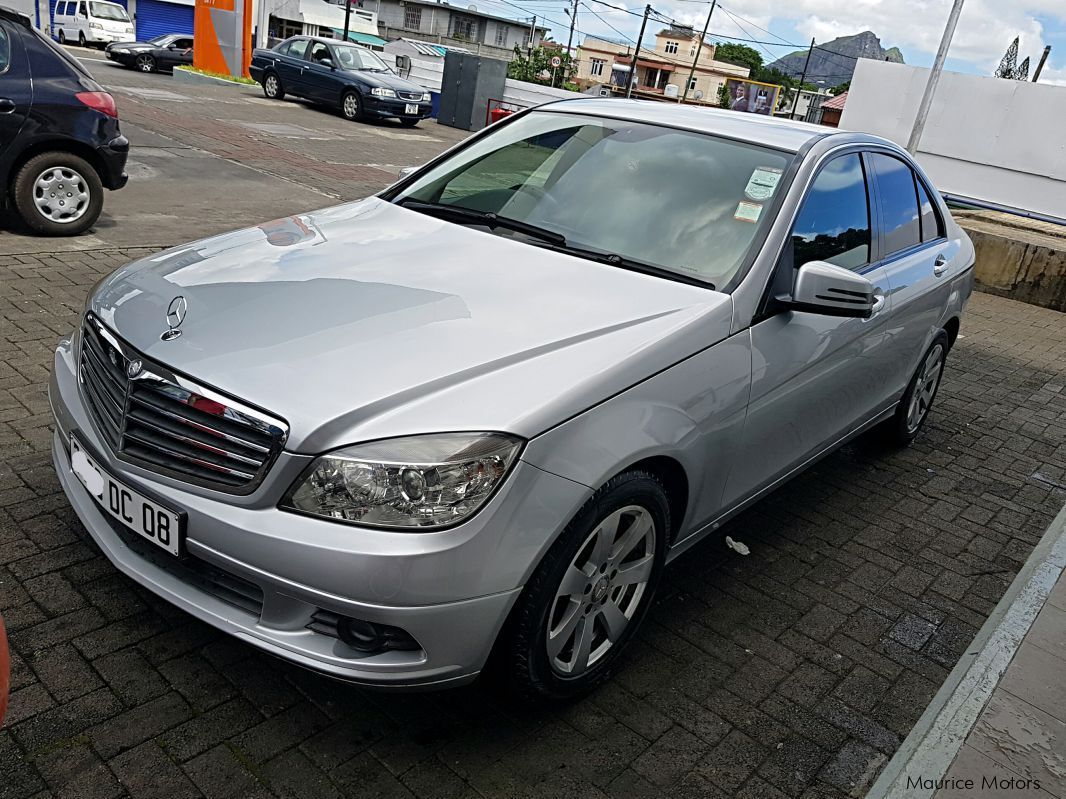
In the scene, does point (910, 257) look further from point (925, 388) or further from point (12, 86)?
point (12, 86)

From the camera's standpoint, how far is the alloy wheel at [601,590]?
2697 mm

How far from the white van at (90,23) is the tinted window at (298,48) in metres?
19.0

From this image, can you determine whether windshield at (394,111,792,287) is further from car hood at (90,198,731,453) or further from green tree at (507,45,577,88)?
green tree at (507,45,577,88)

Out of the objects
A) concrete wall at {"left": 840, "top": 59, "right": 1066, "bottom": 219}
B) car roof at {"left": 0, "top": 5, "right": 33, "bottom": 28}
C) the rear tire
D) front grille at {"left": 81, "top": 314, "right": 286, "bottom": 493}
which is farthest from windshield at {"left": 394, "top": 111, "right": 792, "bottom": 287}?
concrete wall at {"left": 840, "top": 59, "right": 1066, "bottom": 219}

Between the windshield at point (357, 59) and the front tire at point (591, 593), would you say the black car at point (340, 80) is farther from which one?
the front tire at point (591, 593)

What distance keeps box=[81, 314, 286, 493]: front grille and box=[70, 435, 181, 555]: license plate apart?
0.10 meters

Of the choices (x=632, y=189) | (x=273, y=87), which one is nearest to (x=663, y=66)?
(x=273, y=87)

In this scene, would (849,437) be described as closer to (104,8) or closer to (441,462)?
(441,462)

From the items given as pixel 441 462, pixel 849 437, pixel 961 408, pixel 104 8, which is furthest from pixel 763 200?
pixel 104 8

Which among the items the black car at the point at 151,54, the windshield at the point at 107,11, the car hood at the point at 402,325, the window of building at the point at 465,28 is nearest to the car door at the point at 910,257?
the car hood at the point at 402,325

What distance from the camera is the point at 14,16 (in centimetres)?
687

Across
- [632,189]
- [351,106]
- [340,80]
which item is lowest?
[351,106]

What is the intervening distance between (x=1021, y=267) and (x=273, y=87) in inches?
684

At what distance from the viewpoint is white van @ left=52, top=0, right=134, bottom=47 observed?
36.8 meters
